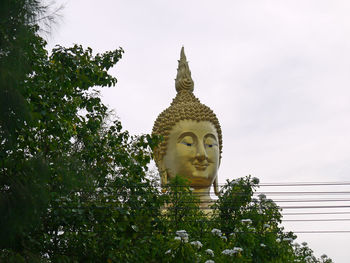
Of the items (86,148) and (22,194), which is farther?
(86,148)

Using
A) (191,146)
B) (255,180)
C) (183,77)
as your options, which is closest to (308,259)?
(255,180)

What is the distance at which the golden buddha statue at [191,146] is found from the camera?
15953 millimetres

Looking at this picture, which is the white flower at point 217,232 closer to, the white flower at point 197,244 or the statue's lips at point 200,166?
the white flower at point 197,244

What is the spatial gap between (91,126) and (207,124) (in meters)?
5.61

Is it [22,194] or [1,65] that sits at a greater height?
[1,65]

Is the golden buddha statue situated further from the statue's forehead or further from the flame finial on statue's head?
the flame finial on statue's head

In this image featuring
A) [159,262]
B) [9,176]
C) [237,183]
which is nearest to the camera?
[9,176]

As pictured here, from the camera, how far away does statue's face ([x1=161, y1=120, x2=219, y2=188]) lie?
15938 mm

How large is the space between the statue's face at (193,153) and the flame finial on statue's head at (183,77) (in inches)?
59.6

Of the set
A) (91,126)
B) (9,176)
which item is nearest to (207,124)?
(91,126)

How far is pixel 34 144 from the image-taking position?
9555 millimetres

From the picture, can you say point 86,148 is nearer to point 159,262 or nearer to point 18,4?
point 159,262

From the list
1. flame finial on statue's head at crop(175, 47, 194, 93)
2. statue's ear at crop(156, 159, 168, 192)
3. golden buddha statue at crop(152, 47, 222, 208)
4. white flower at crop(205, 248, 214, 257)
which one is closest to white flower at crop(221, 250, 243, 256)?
white flower at crop(205, 248, 214, 257)

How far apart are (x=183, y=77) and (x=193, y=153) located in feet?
8.43
